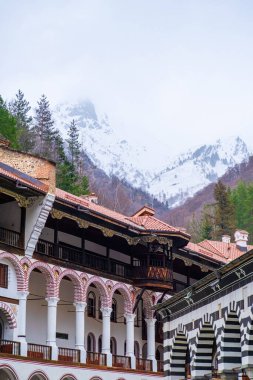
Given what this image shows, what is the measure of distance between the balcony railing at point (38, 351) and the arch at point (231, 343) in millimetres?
13697

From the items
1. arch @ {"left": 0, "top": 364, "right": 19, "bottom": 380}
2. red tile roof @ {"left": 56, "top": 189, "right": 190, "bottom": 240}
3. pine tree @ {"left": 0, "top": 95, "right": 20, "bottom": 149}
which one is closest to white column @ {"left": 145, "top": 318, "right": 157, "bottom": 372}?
red tile roof @ {"left": 56, "top": 189, "right": 190, "bottom": 240}

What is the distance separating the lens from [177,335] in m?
30.5

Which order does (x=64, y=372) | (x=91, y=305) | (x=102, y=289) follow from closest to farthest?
(x=64, y=372), (x=102, y=289), (x=91, y=305)

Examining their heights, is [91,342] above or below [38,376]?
above

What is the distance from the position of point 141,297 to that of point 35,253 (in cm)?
913

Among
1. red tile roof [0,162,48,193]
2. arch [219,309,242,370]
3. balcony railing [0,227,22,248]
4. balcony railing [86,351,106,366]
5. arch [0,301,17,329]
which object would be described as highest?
red tile roof [0,162,48,193]

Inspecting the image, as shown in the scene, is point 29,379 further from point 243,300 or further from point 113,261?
A: point 243,300

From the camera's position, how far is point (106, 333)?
41875mm

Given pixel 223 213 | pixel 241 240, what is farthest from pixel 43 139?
pixel 241 240

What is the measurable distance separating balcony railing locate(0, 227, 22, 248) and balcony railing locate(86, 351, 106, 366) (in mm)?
7108

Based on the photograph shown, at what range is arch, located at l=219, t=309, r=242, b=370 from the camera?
24078 millimetres

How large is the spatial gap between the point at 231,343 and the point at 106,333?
1826 centimetres

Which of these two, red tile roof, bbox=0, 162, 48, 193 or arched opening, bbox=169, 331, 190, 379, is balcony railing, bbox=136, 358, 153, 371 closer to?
red tile roof, bbox=0, 162, 48, 193

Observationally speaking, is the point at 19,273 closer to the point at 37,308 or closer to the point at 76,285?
the point at 37,308
